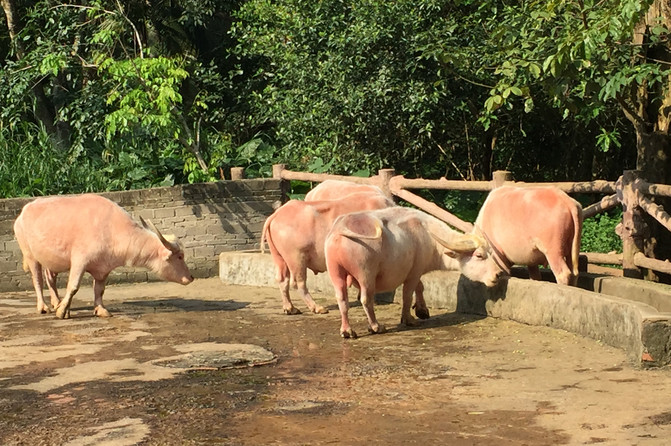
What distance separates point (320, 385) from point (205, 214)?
6.89 metres

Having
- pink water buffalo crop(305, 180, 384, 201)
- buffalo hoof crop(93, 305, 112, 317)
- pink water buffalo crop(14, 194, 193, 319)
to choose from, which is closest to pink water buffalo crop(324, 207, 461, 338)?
pink water buffalo crop(305, 180, 384, 201)

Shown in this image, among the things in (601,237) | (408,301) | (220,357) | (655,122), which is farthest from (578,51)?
(601,237)

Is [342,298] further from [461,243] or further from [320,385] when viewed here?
[320,385]

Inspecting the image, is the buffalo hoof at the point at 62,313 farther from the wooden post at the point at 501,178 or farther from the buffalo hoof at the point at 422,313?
the wooden post at the point at 501,178

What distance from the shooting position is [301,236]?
9961 mm

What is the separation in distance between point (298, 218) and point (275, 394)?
10.8 ft

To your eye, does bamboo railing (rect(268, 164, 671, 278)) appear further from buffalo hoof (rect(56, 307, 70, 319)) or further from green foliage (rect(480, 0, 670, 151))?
buffalo hoof (rect(56, 307, 70, 319))

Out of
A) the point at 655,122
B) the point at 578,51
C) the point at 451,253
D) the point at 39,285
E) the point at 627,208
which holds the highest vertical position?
the point at 578,51

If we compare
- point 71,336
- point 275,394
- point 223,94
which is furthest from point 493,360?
point 223,94

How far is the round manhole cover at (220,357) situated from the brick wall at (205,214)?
16.6 feet

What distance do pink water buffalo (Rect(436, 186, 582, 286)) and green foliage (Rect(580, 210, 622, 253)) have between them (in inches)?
225

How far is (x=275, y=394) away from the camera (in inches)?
272

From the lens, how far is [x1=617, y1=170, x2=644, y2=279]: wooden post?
997 cm

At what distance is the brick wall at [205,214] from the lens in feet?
44.2
